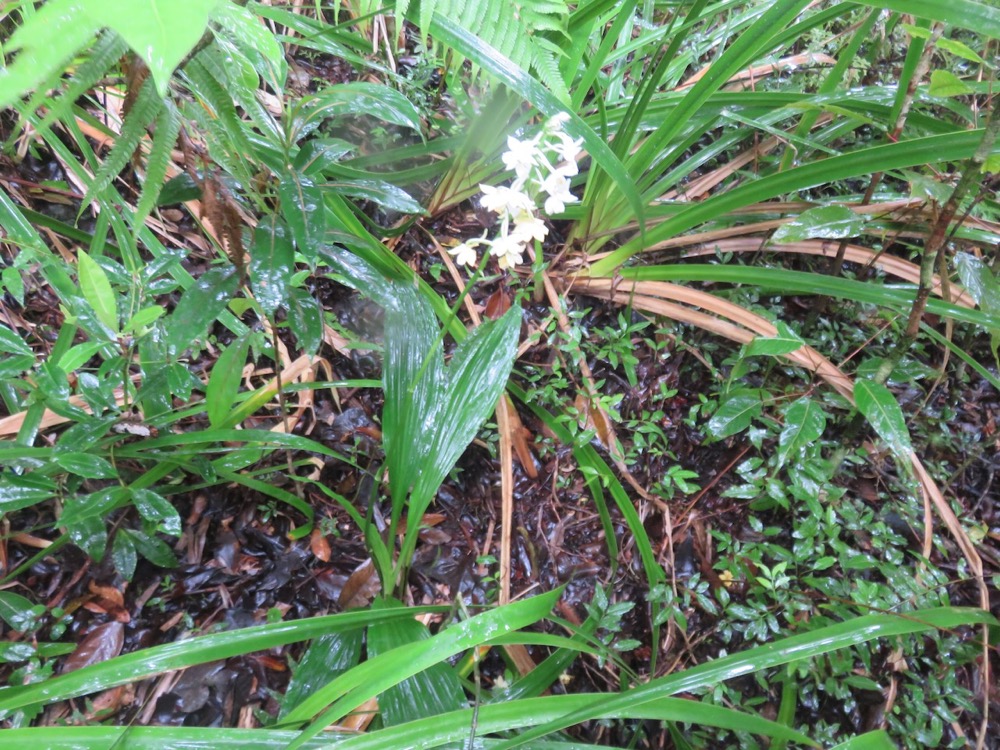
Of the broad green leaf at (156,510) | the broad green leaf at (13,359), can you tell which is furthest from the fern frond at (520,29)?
the broad green leaf at (156,510)

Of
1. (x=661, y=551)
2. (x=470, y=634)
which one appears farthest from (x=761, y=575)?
(x=470, y=634)

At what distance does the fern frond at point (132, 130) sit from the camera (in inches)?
23.1

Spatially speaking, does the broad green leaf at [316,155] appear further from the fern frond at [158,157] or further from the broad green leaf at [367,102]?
the fern frond at [158,157]

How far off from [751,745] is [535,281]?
3.59ft

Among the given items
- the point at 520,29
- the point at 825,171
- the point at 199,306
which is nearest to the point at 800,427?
the point at 825,171

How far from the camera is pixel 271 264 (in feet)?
2.58

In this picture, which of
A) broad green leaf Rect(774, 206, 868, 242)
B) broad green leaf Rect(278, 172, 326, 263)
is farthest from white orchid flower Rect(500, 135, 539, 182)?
broad green leaf Rect(774, 206, 868, 242)

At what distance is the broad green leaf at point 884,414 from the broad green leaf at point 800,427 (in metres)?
0.08

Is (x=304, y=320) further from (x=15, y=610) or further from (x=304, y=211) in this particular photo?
(x=15, y=610)

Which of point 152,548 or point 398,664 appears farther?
point 152,548

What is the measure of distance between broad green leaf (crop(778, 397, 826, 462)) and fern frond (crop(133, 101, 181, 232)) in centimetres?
107

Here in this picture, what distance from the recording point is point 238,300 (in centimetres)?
104

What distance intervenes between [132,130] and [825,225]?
1166 millimetres

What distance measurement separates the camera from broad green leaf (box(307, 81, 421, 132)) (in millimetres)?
918
